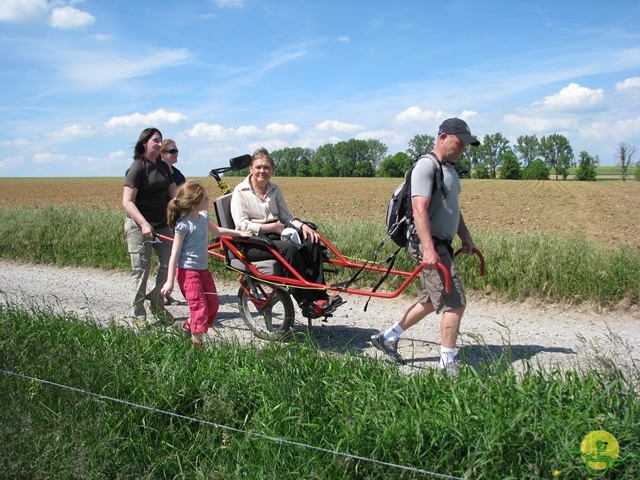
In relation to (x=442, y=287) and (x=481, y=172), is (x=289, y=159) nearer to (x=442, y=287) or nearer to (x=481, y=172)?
(x=481, y=172)

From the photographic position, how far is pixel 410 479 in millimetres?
2904

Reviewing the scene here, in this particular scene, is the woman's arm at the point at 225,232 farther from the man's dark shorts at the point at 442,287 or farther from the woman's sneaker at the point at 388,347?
the man's dark shorts at the point at 442,287

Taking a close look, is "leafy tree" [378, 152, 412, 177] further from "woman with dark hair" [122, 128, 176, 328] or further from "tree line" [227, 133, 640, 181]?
"woman with dark hair" [122, 128, 176, 328]

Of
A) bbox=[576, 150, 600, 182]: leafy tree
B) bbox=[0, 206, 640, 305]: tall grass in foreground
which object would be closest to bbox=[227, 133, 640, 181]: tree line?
bbox=[576, 150, 600, 182]: leafy tree

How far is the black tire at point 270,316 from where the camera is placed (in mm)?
5852

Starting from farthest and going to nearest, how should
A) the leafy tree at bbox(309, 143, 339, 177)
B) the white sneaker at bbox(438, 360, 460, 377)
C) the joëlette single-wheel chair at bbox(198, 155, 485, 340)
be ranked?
the leafy tree at bbox(309, 143, 339, 177), the joëlette single-wheel chair at bbox(198, 155, 485, 340), the white sneaker at bbox(438, 360, 460, 377)

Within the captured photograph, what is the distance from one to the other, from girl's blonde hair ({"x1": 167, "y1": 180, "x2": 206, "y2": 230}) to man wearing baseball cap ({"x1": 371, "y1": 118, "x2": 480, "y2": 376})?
2.02 m

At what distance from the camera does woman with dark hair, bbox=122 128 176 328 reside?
643 cm

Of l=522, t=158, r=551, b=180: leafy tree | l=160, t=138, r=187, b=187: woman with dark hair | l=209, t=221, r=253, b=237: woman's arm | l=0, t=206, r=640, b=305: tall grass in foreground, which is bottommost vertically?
l=0, t=206, r=640, b=305: tall grass in foreground

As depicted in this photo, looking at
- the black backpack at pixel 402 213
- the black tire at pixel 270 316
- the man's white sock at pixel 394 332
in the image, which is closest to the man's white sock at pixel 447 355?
the man's white sock at pixel 394 332

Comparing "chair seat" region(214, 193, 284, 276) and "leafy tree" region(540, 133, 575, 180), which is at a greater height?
"leafy tree" region(540, 133, 575, 180)

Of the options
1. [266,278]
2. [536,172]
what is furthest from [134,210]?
[536,172]

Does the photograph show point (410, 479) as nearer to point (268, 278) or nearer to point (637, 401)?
point (637, 401)

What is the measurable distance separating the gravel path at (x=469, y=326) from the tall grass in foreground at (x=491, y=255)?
0.74 ft
